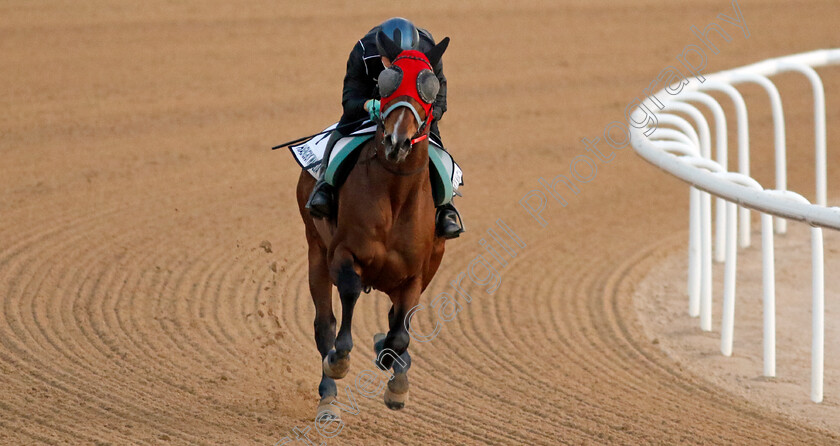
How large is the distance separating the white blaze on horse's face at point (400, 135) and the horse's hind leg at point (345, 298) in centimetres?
84

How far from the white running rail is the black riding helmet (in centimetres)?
267

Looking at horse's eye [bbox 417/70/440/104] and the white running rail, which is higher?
the white running rail

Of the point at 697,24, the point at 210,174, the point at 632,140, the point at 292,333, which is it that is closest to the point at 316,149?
the point at 292,333

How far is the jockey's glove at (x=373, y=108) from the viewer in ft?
19.1

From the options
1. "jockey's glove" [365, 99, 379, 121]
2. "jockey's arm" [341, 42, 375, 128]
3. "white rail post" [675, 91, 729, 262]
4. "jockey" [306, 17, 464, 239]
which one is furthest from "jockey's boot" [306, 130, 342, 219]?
"white rail post" [675, 91, 729, 262]

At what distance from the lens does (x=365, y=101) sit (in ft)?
20.3

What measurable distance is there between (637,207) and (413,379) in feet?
17.4

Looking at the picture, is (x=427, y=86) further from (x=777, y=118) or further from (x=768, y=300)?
(x=777, y=118)

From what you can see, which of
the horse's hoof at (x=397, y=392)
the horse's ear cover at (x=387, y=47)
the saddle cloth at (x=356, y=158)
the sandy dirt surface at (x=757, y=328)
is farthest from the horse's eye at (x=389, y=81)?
the sandy dirt surface at (x=757, y=328)

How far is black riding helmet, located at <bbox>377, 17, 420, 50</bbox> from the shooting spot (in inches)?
225

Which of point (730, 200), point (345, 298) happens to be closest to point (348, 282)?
point (345, 298)

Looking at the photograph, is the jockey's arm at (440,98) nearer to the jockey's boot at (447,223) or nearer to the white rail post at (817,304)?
the jockey's boot at (447,223)

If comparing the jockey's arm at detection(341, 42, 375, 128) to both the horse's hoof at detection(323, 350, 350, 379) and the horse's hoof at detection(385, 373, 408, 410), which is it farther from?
the horse's hoof at detection(385, 373, 408, 410)

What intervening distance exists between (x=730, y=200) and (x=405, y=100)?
299 centimetres
